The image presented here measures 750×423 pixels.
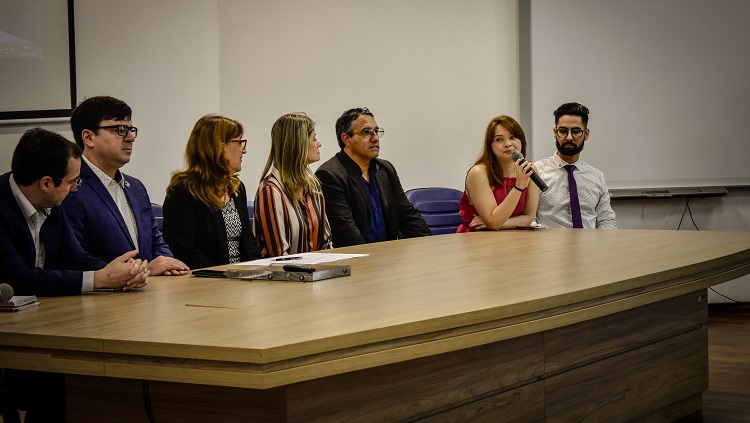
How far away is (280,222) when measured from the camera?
3932mm

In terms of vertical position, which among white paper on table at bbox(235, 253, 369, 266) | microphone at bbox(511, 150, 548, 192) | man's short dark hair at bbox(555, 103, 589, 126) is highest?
man's short dark hair at bbox(555, 103, 589, 126)

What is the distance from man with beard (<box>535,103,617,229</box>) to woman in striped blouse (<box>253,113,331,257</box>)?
145 centimetres

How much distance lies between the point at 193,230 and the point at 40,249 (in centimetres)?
107

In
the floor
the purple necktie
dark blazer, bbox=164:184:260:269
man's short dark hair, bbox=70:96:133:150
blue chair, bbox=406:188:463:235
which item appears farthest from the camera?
blue chair, bbox=406:188:463:235

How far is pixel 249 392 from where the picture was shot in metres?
1.83

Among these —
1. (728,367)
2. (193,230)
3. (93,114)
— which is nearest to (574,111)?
(728,367)

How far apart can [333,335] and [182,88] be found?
4.22m

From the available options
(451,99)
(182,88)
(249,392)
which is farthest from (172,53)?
(249,392)

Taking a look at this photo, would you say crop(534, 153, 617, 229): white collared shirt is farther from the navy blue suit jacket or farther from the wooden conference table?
the navy blue suit jacket

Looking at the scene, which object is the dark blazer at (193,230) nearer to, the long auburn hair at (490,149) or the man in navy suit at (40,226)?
the man in navy suit at (40,226)

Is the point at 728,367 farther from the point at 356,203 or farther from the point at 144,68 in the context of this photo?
the point at 144,68

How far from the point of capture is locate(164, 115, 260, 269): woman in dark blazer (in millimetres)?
3658

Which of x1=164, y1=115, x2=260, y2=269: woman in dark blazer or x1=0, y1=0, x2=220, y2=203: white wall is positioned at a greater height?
x1=0, y1=0, x2=220, y2=203: white wall

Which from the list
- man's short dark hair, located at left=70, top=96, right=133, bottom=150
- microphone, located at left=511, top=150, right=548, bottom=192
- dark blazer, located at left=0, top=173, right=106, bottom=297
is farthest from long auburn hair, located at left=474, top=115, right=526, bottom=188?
dark blazer, located at left=0, top=173, right=106, bottom=297
